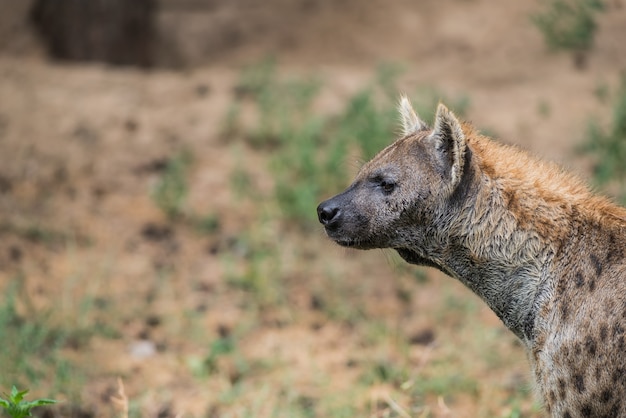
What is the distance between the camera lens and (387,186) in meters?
4.41

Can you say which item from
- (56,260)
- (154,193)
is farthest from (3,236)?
(154,193)

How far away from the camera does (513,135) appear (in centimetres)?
824

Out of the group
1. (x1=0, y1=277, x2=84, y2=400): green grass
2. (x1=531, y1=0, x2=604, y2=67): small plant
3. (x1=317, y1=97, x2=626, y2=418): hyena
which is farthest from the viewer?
(x1=531, y1=0, x2=604, y2=67): small plant

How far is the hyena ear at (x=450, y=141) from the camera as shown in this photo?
4199 mm

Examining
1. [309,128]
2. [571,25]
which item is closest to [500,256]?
[309,128]

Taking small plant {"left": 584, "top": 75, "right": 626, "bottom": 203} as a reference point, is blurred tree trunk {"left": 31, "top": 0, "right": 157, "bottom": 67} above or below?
below

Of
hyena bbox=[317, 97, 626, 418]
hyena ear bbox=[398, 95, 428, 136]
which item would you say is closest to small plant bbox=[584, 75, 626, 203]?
hyena ear bbox=[398, 95, 428, 136]

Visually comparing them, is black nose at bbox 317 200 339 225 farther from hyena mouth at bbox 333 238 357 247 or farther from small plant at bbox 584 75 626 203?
small plant at bbox 584 75 626 203

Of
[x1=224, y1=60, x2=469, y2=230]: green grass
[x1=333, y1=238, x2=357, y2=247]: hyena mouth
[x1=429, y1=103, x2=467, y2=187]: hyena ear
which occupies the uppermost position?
[x1=429, y1=103, x2=467, y2=187]: hyena ear

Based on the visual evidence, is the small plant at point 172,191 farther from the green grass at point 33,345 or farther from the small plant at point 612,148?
the small plant at point 612,148

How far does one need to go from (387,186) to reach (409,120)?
0.46 m

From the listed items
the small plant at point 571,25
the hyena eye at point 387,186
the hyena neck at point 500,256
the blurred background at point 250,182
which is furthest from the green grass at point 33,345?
the small plant at point 571,25

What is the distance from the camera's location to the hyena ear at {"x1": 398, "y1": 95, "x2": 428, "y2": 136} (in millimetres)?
4656

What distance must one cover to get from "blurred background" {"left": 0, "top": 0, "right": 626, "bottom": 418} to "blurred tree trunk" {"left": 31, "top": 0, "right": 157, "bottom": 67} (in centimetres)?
2
